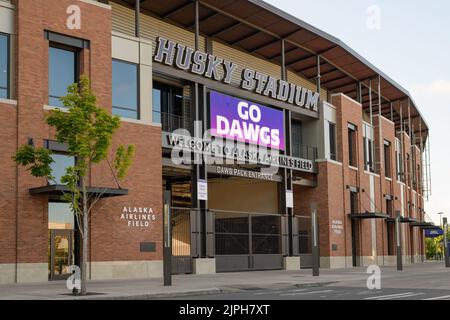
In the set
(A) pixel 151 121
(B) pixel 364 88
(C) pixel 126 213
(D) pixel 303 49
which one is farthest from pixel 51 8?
(B) pixel 364 88

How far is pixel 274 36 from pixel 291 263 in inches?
584

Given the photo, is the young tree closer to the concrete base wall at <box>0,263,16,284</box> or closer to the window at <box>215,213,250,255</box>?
the concrete base wall at <box>0,263,16,284</box>

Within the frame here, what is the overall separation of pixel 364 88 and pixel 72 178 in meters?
42.5

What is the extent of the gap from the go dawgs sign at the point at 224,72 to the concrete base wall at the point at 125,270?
34.1 ft

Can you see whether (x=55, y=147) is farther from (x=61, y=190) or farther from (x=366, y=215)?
(x=366, y=215)

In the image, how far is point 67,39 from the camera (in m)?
29.4

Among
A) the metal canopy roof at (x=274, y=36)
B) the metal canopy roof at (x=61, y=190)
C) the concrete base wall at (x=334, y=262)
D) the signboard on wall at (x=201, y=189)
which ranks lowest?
the concrete base wall at (x=334, y=262)

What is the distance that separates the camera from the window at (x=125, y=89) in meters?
31.6

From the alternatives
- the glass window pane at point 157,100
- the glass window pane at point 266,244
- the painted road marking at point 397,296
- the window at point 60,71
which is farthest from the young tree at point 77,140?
the glass window pane at point 266,244

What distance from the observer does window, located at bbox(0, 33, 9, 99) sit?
89.5 ft

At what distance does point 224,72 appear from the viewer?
38.6m

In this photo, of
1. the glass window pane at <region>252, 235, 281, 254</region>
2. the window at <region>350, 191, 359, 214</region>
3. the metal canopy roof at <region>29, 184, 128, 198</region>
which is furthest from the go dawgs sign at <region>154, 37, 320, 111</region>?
the glass window pane at <region>252, 235, 281, 254</region>

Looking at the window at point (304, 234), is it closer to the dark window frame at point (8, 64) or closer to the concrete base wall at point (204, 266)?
the concrete base wall at point (204, 266)
